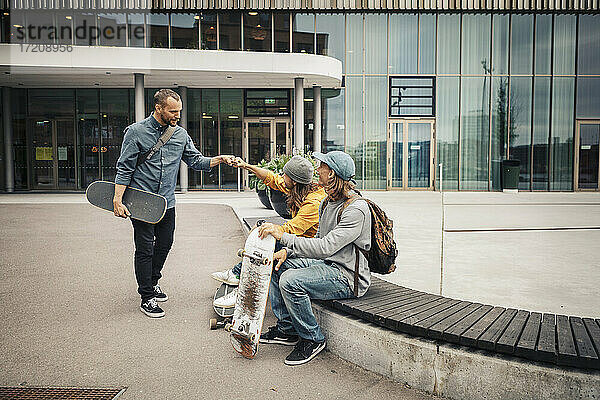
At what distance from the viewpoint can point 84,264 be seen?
771 centimetres

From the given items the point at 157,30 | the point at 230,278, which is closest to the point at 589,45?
the point at 157,30

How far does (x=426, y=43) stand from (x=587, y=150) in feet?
Result: 27.7

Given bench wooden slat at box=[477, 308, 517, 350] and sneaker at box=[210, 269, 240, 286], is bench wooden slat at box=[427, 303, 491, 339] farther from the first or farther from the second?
sneaker at box=[210, 269, 240, 286]

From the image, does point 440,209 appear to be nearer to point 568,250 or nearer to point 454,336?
point 568,250

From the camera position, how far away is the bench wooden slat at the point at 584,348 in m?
3.02

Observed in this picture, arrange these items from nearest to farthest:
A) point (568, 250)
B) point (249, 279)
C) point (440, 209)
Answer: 1. point (249, 279)
2. point (568, 250)
3. point (440, 209)

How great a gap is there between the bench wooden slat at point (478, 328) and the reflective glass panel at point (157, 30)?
21926 mm

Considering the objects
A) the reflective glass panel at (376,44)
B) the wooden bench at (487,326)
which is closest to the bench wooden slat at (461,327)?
the wooden bench at (487,326)

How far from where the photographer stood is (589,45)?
2383 cm

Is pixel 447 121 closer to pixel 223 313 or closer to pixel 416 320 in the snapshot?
pixel 223 313

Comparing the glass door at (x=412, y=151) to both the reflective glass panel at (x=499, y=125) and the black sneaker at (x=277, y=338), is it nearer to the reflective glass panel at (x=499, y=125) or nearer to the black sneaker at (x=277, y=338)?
the reflective glass panel at (x=499, y=125)

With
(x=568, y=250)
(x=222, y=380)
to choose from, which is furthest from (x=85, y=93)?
(x=222, y=380)

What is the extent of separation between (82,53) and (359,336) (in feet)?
58.4

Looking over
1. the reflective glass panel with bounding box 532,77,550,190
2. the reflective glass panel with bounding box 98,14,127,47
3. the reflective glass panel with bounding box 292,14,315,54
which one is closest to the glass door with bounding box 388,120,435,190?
the reflective glass panel with bounding box 532,77,550,190
